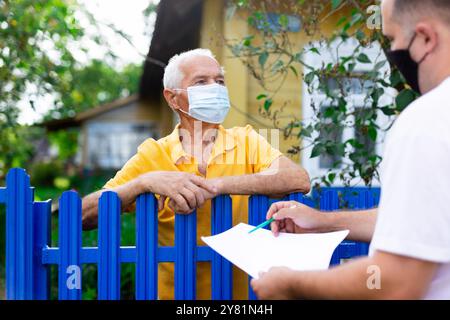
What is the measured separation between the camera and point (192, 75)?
8.71 feet

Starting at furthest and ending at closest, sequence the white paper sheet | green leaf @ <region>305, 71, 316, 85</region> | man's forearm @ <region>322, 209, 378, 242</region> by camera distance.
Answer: green leaf @ <region>305, 71, 316, 85</region>
man's forearm @ <region>322, 209, 378, 242</region>
the white paper sheet

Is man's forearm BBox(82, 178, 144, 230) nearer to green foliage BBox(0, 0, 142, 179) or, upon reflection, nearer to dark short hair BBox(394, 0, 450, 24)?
dark short hair BBox(394, 0, 450, 24)

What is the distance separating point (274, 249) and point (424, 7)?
2.80 feet

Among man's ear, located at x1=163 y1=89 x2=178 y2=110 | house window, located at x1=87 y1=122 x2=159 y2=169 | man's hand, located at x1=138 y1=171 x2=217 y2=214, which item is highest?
house window, located at x1=87 y1=122 x2=159 y2=169

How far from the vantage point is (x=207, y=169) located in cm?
251

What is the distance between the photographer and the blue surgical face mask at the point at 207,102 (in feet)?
8.57

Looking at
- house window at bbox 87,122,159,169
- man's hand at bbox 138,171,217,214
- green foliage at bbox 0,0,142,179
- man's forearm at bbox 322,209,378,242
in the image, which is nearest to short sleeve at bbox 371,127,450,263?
man's forearm at bbox 322,209,378,242

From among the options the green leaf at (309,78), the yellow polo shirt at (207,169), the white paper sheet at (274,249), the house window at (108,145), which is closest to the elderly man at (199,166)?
the yellow polo shirt at (207,169)

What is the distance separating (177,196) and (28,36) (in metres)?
Result: 3.79

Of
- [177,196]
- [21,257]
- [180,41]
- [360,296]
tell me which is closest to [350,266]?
[360,296]

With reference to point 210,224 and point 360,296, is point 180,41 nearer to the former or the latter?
point 210,224

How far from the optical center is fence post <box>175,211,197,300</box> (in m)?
2.23

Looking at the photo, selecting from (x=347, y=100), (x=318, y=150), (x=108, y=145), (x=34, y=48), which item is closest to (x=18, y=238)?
(x=318, y=150)

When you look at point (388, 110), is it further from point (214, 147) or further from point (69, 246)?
point (69, 246)
